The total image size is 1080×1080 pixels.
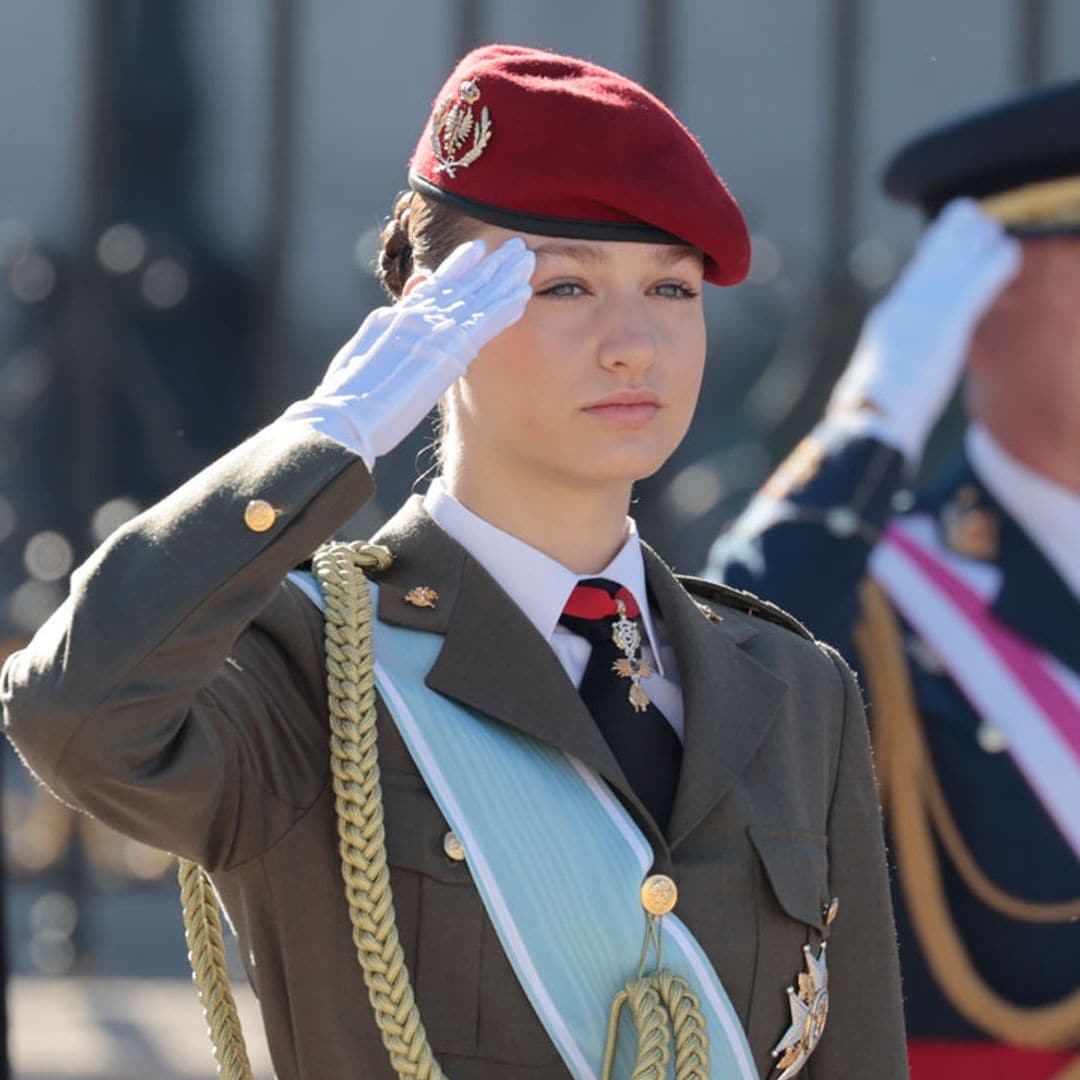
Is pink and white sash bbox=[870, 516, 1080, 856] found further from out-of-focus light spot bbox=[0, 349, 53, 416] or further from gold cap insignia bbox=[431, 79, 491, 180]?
out-of-focus light spot bbox=[0, 349, 53, 416]

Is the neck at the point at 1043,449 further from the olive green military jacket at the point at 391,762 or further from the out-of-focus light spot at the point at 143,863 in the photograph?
the out-of-focus light spot at the point at 143,863

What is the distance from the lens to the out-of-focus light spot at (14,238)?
4527 mm

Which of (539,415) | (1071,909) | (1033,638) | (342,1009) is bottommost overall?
(1071,909)

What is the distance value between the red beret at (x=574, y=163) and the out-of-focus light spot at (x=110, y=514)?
2716 mm

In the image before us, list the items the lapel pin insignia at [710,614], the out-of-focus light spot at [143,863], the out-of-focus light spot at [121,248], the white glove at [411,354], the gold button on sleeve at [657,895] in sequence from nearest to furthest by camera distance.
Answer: the white glove at [411,354]
the gold button on sleeve at [657,895]
the lapel pin insignia at [710,614]
the out-of-focus light spot at [121,248]
the out-of-focus light spot at [143,863]

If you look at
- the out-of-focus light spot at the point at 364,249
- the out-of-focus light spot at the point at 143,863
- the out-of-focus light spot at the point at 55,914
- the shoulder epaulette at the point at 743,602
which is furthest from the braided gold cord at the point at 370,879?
the out-of-focus light spot at the point at 55,914

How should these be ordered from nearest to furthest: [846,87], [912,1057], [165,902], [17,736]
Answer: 1. [17,736]
2. [912,1057]
3. [846,87]
4. [165,902]

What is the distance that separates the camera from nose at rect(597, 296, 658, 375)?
1.67 meters

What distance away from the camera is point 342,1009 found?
1620 millimetres

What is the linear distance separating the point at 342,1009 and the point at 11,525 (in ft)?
10.0

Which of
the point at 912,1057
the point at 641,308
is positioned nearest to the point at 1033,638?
the point at 912,1057

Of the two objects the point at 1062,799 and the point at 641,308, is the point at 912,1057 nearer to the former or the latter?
the point at 1062,799

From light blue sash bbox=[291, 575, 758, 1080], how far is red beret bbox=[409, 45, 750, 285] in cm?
33

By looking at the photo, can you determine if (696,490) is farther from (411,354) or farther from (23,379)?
(411,354)
